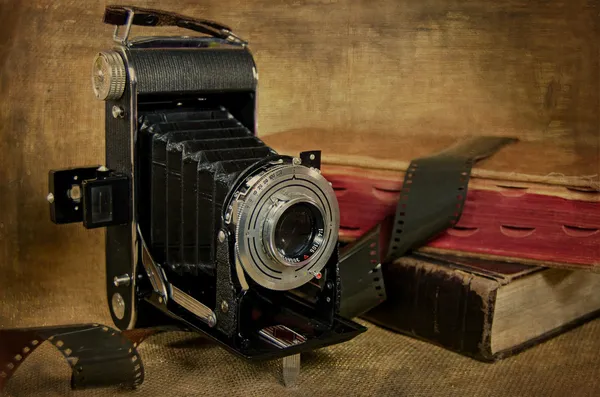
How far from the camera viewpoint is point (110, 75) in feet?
5.75

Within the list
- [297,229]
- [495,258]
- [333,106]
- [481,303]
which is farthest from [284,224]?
[333,106]

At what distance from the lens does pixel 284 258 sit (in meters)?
1.60

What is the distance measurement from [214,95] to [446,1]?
2.97ft

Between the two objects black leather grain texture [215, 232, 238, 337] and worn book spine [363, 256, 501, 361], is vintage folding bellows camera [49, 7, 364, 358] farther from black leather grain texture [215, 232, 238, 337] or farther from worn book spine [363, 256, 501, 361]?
worn book spine [363, 256, 501, 361]

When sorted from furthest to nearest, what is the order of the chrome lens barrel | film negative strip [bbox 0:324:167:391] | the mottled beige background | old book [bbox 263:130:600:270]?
old book [bbox 263:130:600:270] → the mottled beige background → film negative strip [bbox 0:324:167:391] → the chrome lens barrel

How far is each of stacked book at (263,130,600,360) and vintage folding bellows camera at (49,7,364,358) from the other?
279 mm

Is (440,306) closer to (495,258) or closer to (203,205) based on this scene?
(495,258)

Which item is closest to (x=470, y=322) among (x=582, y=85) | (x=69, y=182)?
(x=69, y=182)

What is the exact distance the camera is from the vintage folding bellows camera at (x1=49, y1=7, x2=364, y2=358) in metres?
1.60

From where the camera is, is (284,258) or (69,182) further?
(69,182)

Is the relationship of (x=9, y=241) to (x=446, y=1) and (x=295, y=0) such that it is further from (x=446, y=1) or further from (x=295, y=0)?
(x=446, y=1)

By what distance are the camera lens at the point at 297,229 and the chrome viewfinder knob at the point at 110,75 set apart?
42 centimetres

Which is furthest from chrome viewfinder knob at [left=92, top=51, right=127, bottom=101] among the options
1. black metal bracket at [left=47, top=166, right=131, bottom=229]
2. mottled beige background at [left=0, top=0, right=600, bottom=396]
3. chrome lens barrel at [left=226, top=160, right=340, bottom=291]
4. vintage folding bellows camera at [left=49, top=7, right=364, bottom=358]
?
mottled beige background at [left=0, top=0, right=600, bottom=396]

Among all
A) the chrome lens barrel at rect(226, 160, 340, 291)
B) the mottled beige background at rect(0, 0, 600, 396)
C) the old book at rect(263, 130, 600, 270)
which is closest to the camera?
the chrome lens barrel at rect(226, 160, 340, 291)
